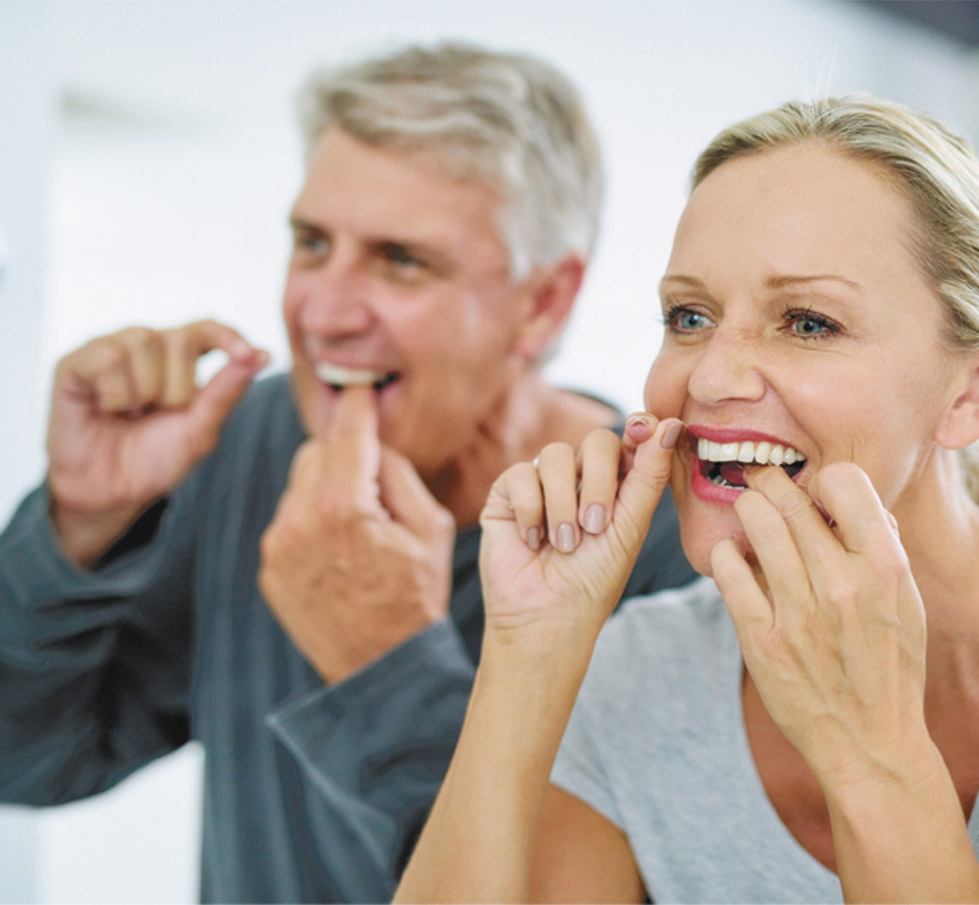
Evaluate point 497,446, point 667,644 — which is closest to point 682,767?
point 667,644

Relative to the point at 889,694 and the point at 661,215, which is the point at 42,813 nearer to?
the point at 889,694

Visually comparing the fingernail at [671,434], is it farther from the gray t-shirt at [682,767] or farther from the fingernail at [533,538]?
the gray t-shirt at [682,767]

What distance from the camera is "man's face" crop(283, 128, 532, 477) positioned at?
1188 mm

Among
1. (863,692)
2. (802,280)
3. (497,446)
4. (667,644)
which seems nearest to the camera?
(863,692)

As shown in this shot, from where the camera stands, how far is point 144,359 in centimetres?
122

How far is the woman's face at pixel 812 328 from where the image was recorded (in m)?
0.72

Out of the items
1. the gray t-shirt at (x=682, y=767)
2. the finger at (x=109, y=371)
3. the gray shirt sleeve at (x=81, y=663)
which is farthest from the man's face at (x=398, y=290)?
the gray t-shirt at (x=682, y=767)

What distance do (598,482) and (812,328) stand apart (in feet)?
0.67

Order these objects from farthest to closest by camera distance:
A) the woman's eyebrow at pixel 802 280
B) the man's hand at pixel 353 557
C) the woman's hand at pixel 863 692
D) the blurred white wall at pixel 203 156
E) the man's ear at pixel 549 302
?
the blurred white wall at pixel 203 156 → the man's ear at pixel 549 302 → the man's hand at pixel 353 557 → the woman's eyebrow at pixel 802 280 → the woman's hand at pixel 863 692

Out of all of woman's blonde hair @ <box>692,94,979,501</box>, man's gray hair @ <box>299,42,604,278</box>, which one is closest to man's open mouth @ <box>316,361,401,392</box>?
man's gray hair @ <box>299,42,604,278</box>

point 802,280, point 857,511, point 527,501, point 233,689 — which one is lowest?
point 233,689

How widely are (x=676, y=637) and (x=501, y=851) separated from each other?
0.99 ft

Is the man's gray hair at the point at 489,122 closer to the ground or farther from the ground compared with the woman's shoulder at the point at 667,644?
farther from the ground

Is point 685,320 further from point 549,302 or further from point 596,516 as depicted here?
point 549,302
